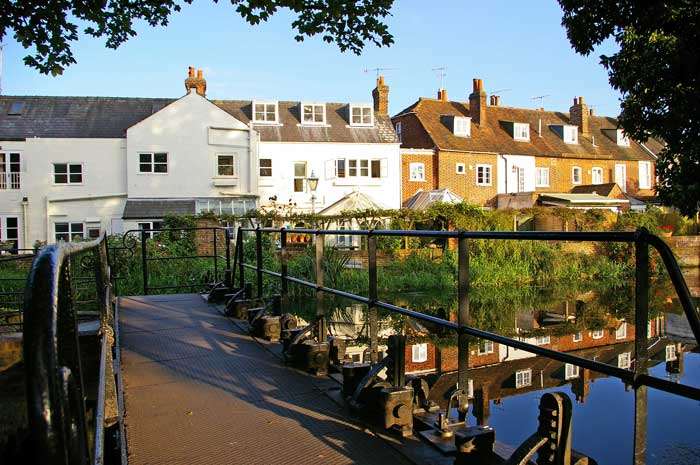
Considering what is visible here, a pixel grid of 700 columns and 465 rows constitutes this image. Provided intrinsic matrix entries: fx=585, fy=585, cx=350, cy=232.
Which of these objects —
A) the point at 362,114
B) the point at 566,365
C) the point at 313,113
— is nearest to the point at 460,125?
the point at 362,114

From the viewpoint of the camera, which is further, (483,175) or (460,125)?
(460,125)

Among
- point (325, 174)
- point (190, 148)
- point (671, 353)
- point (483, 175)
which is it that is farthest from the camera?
point (483, 175)

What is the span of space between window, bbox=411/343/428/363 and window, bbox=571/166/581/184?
33.8 m

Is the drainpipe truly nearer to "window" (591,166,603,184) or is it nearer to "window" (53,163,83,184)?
"window" (53,163,83,184)

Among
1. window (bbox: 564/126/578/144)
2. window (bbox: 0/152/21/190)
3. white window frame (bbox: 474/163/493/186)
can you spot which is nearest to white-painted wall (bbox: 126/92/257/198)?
window (bbox: 0/152/21/190)

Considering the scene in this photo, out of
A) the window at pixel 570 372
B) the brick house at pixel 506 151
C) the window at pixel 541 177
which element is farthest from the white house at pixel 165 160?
the window at pixel 570 372

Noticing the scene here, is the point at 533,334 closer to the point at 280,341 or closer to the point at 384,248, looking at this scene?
the point at 280,341

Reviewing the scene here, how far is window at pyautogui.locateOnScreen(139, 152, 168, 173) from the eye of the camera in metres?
29.5

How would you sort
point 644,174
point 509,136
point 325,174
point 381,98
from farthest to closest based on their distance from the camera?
point 644,174
point 509,136
point 381,98
point 325,174

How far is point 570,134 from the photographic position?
4162 centimetres

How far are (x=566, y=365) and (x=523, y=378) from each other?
1.05m

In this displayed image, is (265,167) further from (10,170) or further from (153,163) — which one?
(10,170)

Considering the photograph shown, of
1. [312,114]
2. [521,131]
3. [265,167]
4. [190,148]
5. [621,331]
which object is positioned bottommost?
[621,331]

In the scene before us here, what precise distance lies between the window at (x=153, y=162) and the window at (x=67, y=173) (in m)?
2.98
